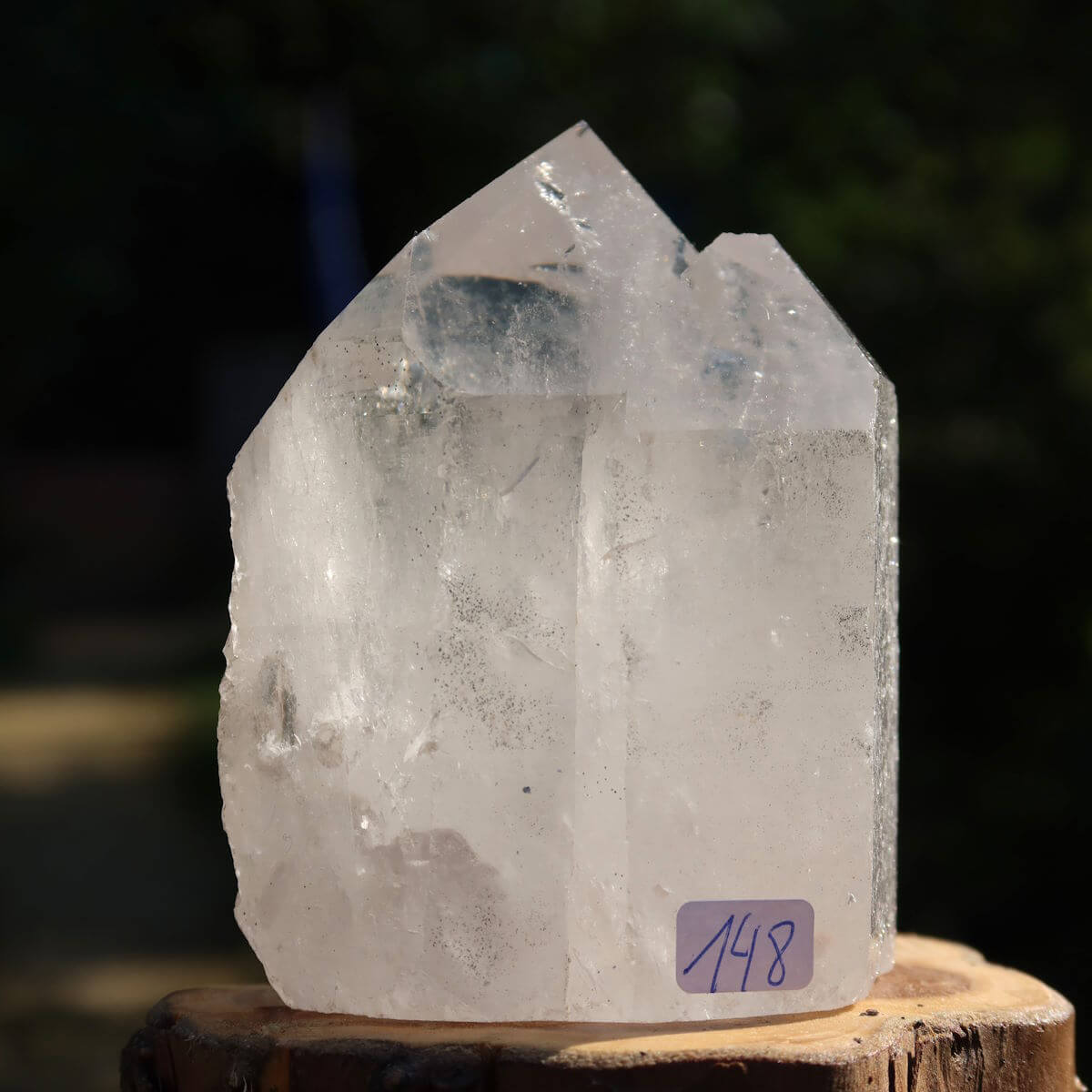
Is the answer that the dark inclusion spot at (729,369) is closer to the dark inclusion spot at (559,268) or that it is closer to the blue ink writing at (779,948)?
the dark inclusion spot at (559,268)

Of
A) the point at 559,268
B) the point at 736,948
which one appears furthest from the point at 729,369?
the point at 736,948

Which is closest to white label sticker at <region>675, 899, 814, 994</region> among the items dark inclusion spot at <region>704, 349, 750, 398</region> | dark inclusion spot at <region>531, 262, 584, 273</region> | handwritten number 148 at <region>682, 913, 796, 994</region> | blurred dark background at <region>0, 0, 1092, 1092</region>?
handwritten number 148 at <region>682, 913, 796, 994</region>

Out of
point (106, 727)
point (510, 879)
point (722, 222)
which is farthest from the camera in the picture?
point (106, 727)

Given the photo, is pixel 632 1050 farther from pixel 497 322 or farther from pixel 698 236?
pixel 698 236

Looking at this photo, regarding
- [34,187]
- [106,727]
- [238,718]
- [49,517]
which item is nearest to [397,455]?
[238,718]

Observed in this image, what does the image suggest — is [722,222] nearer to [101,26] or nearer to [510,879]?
[101,26]

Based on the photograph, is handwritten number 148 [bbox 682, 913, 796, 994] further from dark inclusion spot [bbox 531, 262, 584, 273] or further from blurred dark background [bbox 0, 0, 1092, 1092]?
blurred dark background [bbox 0, 0, 1092, 1092]

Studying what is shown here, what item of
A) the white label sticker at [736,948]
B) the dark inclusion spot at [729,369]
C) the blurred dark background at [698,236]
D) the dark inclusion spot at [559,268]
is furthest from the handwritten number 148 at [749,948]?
the blurred dark background at [698,236]
